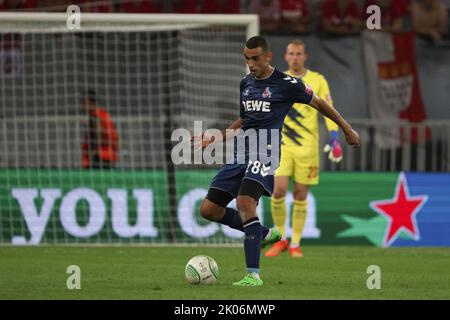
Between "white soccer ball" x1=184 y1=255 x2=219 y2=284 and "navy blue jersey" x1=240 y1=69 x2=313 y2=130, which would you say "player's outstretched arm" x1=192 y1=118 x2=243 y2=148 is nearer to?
"navy blue jersey" x1=240 y1=69 x2=313 y2=130

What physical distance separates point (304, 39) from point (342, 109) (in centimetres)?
134

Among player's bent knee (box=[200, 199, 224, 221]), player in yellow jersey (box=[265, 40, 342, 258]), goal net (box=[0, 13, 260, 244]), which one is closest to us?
player's bent knee (box=[200, 199, 224, 221])

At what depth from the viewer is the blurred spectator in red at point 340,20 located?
18.0 metres

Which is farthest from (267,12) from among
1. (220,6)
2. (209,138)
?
(209,138)

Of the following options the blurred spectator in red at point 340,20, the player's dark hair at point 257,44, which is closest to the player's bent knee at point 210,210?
the player's dark hair at point 257,44

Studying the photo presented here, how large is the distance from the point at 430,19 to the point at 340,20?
1.55 metres

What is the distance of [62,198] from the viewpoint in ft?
50.5

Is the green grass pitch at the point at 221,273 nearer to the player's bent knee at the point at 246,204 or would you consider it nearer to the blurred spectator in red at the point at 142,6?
the player's bent knee at the point at 246,204

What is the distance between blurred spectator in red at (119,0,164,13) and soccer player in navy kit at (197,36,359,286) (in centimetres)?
811

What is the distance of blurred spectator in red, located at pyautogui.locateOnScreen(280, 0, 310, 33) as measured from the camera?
18000mm

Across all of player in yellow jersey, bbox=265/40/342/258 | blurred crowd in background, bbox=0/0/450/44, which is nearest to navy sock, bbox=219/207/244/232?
player in yellow jersey, bbox=265/40/342/258

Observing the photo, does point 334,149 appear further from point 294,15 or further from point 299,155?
point 294,15

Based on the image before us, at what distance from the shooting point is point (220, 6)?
18344mm
